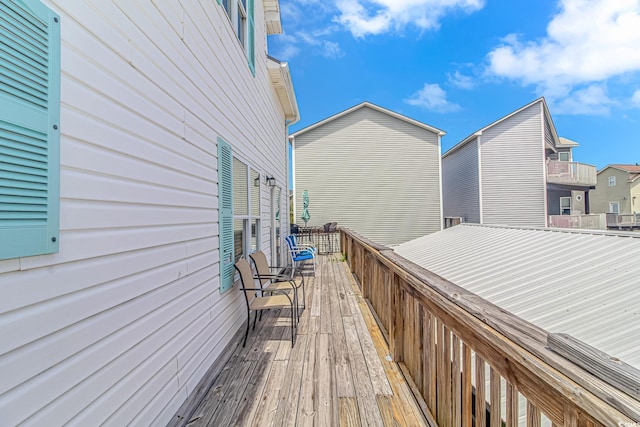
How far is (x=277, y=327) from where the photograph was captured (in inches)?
141

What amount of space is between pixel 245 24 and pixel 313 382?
4722 millimetres

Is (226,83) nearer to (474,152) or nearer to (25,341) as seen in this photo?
(25,341)

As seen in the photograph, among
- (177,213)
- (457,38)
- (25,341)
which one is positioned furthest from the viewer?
(457,38)

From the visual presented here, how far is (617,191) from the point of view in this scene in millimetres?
23203

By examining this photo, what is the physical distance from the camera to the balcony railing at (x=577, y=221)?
14.5m

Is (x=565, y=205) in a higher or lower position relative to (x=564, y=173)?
lower

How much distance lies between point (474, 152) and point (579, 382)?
15.9m

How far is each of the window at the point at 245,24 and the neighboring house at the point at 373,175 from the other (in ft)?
26.4

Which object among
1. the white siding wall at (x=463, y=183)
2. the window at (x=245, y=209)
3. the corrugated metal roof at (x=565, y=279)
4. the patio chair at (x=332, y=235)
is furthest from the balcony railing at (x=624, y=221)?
the window at (x=245, y=209)

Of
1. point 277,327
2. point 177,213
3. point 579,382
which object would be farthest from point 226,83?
point 579,382

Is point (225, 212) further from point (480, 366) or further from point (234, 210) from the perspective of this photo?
point (480, 366)

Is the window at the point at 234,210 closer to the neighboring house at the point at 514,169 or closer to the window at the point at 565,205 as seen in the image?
the neighboring house at the point at 514,169

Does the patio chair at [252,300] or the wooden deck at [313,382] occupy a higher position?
the patio chair at [252,300]

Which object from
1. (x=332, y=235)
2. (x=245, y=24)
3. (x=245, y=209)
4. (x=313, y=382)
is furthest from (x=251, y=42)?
(x=332, y=235)
